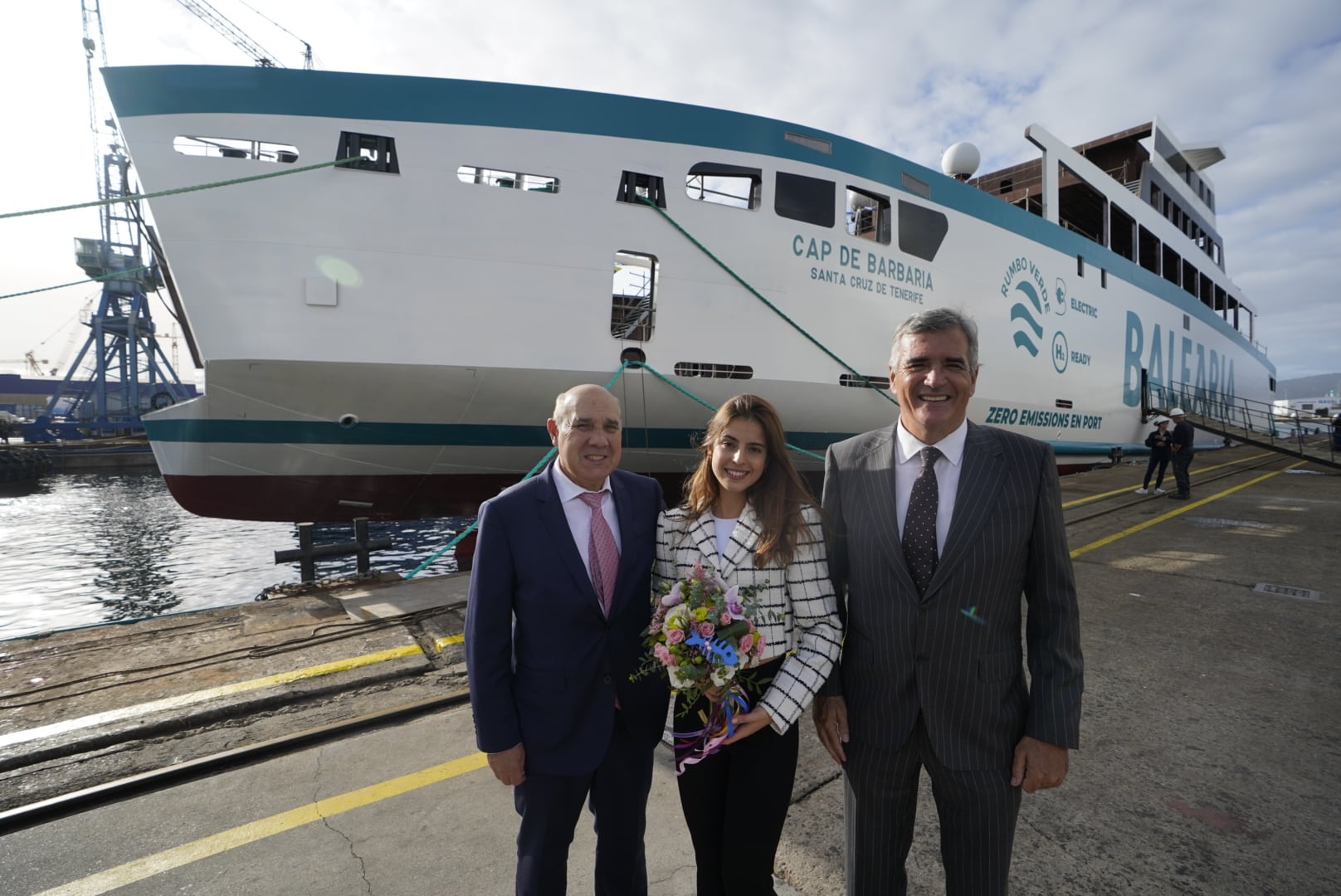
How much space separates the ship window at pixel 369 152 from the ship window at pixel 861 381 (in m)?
6.47

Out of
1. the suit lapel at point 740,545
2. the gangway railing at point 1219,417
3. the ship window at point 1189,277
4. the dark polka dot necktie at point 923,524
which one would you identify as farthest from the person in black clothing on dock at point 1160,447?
the suit lapel at point 740,545

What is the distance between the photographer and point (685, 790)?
1.95m

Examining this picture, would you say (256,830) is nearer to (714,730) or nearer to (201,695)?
(201,695)

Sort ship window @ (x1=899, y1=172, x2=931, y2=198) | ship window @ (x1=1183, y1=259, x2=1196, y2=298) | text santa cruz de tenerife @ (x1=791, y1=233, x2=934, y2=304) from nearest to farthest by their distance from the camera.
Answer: text santa cruz de tenerife @ (x1=791, y1=233, x2=934, y2=304) → ship window @ (x1=899, y1=172, x2=931, y2=198) → ship window @ (x1=1183, y1=259, x2=1196, y2=298)

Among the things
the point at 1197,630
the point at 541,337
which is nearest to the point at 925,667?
the point at 1197,630

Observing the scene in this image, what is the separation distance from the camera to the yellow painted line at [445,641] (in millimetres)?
4404

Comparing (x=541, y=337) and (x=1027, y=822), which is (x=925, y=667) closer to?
(x=1027, y=822)

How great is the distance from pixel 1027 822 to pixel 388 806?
8.86 feet

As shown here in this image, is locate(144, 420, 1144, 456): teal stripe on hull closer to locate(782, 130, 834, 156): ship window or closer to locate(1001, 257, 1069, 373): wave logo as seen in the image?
locate(782, 130, 834, 156): ship window

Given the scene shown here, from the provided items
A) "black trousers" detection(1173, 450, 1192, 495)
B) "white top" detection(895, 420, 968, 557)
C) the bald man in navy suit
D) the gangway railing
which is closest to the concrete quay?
the bald man in navy suit

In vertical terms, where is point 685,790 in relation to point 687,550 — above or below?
below

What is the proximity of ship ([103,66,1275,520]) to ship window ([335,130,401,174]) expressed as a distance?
1.0 inches

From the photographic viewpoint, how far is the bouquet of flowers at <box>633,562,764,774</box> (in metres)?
1.67

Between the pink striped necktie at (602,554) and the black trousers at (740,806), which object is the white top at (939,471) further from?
the pink striped necktie at (602,554)
